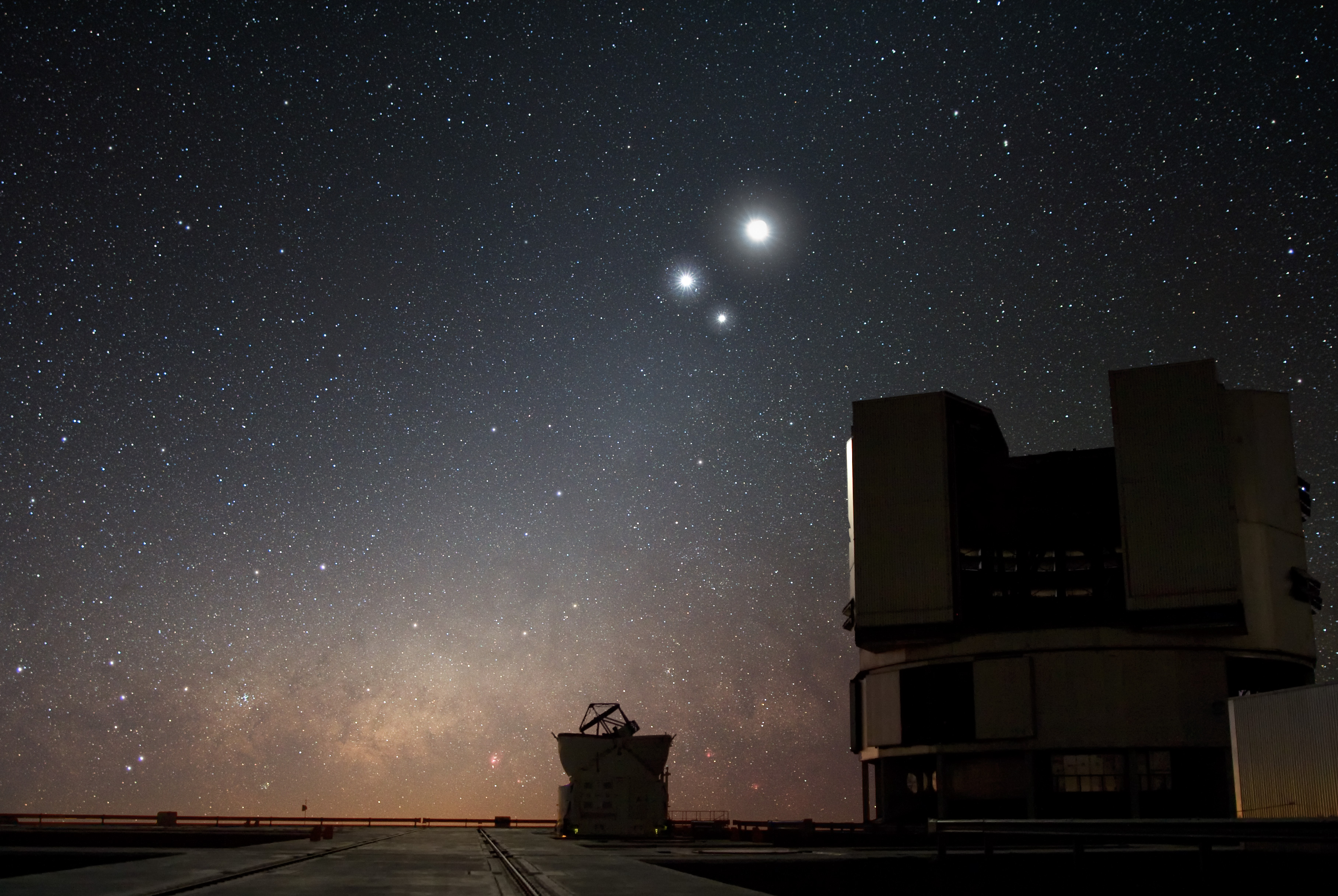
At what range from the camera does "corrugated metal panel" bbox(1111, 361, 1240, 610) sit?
55.1 meters

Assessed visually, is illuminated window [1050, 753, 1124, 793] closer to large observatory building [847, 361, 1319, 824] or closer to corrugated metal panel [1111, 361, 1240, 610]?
large observatory building [847, 361, 1319, 824]

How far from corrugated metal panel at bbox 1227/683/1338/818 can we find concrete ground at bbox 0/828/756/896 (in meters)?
20.3

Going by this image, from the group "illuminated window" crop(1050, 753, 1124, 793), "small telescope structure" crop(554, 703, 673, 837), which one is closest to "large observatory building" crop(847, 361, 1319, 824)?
"illuminated window" crop(1050, 753, 1124, 793)

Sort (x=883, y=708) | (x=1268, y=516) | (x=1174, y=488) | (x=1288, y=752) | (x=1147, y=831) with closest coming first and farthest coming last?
(x=1147, y=831)
(x=1288, y=752)
(x=1174, y=488)
(x=1268, y=516)
(x=883, y=708)

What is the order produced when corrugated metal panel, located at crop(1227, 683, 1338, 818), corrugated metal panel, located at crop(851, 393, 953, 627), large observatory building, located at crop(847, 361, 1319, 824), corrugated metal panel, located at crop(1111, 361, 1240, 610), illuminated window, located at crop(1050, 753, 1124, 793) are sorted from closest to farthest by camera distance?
corrugated metal panel, located at crop(1227, 683, 1338, 818)
corrugated metal panel, located at crop(1111, 361, 1240, 610)
large observatory building, located at crop(847, 361, 1319, 824)
illuminated window, located at crop(1050, 753, 1124, 793)
corrugated metal panel, located at crop(851, 393, 953, 627)

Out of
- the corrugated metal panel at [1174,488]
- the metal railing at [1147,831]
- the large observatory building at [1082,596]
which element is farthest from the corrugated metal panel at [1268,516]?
the metal railing at [1147,831]

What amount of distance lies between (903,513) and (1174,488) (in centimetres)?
1425

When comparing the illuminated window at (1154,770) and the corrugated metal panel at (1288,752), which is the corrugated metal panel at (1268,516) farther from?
the corrugated metal panel at (1288,752)

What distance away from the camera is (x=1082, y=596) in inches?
2525

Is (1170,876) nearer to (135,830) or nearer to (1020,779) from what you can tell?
(1020,779)

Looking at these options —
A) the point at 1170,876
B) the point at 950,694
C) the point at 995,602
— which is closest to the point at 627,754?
the point at 950,694

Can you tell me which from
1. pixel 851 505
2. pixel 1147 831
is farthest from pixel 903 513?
pixel 1147 831

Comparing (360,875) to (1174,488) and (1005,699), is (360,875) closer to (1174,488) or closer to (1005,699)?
(1005,699)

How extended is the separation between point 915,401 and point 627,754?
26792mm
